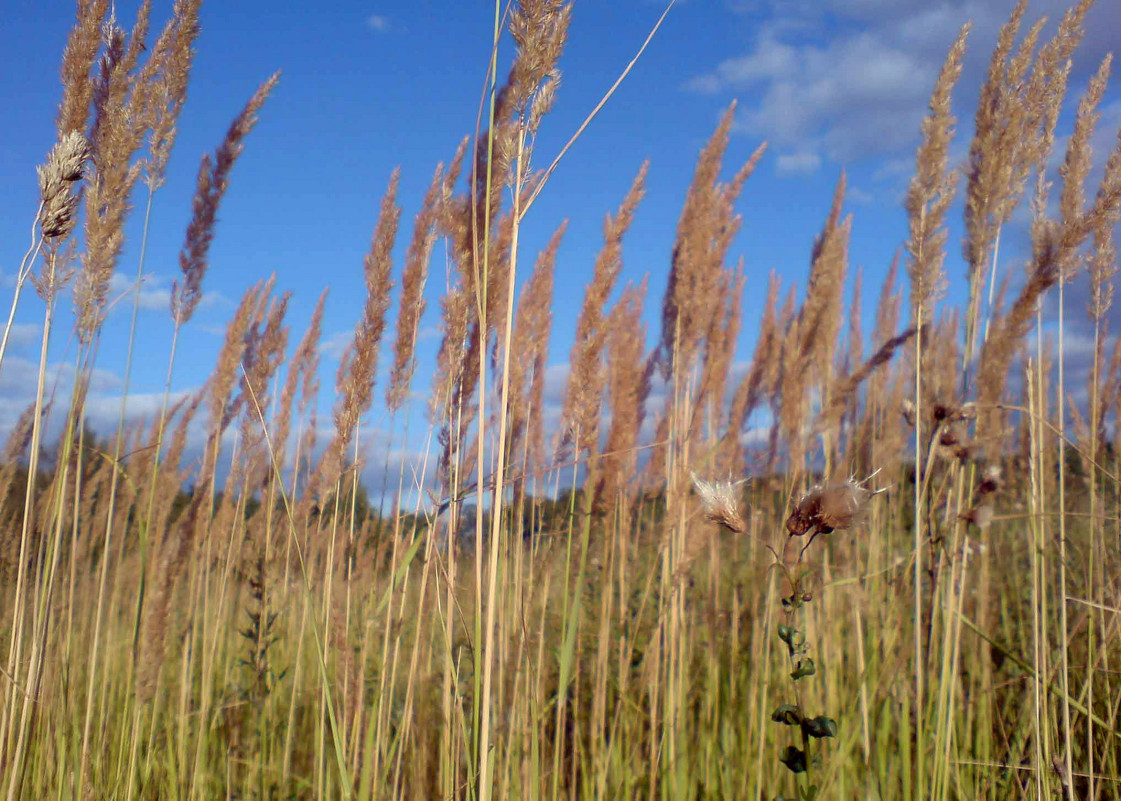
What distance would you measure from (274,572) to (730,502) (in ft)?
6.01

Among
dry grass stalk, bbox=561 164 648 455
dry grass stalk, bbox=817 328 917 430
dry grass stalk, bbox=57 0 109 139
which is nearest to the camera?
dry grass stalk, bbox=57 0 109 139

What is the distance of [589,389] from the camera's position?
79.4 inches

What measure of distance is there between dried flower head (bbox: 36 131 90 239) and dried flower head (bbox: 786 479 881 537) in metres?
1.47

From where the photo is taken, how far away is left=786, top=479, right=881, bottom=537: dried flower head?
3.04ft

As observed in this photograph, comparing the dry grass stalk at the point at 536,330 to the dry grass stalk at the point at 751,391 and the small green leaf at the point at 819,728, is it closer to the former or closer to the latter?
the dry grass stalk at the point at 751,391

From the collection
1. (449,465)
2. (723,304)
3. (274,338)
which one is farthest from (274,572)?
(723,304)

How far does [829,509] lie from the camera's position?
930mm

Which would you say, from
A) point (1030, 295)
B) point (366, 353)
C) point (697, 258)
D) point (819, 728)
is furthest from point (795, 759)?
point (697, 258)

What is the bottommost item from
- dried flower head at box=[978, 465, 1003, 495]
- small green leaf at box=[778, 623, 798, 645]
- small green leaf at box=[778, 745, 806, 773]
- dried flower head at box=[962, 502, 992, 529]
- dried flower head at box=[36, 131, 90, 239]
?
small green leaf at box=[778, 745, 806, 773]

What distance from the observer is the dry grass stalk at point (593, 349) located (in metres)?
2.01

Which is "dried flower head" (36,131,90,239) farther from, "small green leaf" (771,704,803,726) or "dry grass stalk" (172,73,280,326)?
"small green leaf" (771,704,803,726)

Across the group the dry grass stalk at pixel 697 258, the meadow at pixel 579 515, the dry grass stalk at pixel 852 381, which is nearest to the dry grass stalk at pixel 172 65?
the meadow at pixel 579 515

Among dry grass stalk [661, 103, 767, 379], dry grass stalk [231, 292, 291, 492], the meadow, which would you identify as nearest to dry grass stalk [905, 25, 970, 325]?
the meadow

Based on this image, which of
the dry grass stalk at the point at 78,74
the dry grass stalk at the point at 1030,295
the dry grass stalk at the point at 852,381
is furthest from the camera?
the dry grass stalk at the point at 852,381
